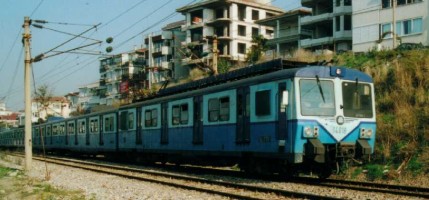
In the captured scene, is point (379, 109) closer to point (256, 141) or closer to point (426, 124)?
point (426, 124)

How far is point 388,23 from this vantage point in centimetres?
4281

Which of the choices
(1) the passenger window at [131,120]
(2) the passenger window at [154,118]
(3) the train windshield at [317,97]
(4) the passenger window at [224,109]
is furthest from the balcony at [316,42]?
(3) the train windshield at [317,97]

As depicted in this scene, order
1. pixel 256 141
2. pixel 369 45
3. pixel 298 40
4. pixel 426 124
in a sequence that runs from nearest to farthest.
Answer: pixel 256 141 < pixel 426 124 < pixel 369 45 < pixel 298 40

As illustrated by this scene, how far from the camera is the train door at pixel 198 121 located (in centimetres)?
1761

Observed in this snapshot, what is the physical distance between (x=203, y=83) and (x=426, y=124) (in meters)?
7.81

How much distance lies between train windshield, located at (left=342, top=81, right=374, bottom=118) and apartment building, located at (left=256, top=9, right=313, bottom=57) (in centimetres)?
4266

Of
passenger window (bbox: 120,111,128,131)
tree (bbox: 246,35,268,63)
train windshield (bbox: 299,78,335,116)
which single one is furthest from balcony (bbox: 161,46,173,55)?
train windshield (bbox: 299,78,335,116)

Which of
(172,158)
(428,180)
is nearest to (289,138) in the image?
(428,180)

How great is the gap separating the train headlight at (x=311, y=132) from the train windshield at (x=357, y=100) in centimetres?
111

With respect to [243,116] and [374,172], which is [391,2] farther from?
→ [243,116]

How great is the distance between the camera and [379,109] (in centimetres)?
2141

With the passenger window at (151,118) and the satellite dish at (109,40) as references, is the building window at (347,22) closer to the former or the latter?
the passenger window at (151,118)

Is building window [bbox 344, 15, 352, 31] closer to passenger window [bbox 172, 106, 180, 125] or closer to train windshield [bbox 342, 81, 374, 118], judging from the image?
passenger window [bbox 172, 106, 180, 125]

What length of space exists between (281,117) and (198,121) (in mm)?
4893
